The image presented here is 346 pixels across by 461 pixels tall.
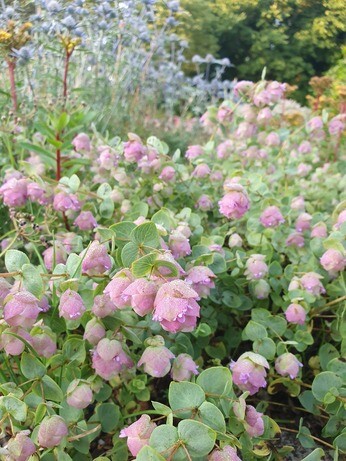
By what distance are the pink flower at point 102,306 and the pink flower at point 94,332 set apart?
0.02 meters

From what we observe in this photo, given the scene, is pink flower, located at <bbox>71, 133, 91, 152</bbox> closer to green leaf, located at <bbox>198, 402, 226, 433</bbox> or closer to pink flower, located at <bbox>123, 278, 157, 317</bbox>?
pink flower, located at <bbox>123, 278, 157, 317</bbox>

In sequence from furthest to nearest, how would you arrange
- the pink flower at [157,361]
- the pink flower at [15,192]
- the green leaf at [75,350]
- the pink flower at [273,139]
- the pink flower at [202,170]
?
the pink flower at [273,139] < the pink flower at [202,170] < the pink flower at [15,192] < the green leaf at [75,350] < the pink flower at [157,361]

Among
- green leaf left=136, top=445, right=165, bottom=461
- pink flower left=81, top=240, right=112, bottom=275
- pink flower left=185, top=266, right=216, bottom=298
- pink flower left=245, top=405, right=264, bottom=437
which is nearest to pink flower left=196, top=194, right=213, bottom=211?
pink flower left=185, top=266, right=216, bottom=298

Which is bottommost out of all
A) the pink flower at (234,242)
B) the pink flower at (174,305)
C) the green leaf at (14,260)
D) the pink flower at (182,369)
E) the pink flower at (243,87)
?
the pink flower at (234,242)

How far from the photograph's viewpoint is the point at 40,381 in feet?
2.87

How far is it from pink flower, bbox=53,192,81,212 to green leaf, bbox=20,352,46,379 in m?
0.48

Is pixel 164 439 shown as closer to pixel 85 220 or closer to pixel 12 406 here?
pixel 12 406

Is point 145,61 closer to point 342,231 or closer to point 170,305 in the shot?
point 342,231

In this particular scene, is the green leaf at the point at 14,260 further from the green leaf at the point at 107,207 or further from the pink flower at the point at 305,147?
the pink flower at the point at 305,147

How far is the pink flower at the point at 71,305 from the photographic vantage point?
2.86ft

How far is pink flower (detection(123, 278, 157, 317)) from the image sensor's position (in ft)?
2.45

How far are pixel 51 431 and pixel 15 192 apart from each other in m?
0.69

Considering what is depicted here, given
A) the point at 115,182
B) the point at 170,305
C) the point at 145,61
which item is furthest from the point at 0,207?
the point at 145,61

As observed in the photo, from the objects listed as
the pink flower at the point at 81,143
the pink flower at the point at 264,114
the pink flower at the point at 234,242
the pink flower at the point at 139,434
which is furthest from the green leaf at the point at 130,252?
the pink flower at the point at 264,114
